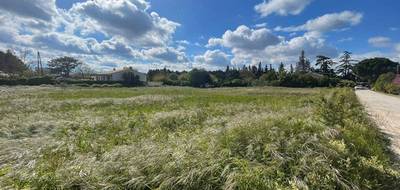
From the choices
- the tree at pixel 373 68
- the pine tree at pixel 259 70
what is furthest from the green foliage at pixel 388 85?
the pine tree at pixel 259 70

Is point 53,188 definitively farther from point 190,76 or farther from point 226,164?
point 190,76

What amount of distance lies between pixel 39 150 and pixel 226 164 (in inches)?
132

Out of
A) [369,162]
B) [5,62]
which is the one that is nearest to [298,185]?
[369,162]

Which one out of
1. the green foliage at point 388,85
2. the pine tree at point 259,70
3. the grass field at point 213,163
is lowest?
the grass field at point 213,163

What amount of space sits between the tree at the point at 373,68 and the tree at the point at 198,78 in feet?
157

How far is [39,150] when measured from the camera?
5.40 m

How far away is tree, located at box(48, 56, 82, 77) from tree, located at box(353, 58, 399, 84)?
278 feet

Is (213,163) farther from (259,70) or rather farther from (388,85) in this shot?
(259,70)

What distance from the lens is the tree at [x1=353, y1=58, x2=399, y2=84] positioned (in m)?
86.5

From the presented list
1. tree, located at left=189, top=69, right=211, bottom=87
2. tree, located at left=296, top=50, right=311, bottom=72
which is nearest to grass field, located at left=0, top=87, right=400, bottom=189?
tree, located at left=189, top=69, right=211, bottom=87

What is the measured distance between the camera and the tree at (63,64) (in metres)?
95.6

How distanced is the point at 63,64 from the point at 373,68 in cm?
9239

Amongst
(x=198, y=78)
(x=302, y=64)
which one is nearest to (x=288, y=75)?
(x=198, y=78)

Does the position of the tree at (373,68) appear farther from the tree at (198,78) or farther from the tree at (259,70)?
the tree at (198,78)
